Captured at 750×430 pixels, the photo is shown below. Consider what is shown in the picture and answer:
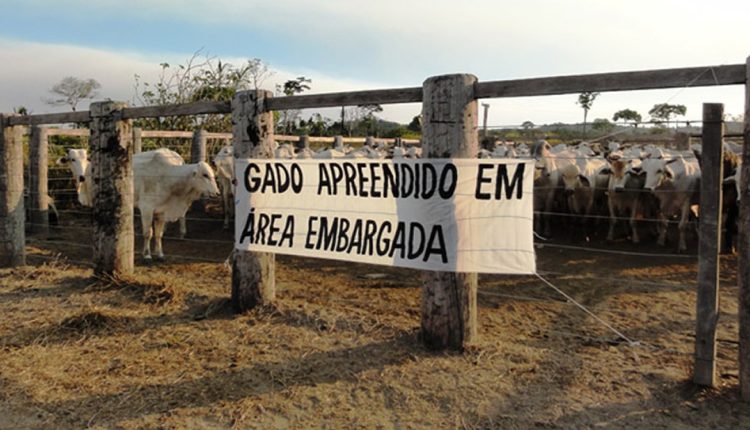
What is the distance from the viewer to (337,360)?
14.7 feet

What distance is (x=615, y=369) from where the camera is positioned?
4.25 meters

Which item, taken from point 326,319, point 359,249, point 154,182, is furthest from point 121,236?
point 359,249

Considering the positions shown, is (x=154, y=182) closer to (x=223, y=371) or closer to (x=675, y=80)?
(x=223, y=371)

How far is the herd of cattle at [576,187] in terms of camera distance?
9.16 metres

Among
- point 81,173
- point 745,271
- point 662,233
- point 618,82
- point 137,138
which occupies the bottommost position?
point 662,233

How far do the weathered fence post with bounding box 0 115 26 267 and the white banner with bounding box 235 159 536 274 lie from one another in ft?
13.7

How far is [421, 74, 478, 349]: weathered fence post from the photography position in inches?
175

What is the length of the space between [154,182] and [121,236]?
246 centimetres

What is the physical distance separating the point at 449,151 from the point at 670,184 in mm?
7398

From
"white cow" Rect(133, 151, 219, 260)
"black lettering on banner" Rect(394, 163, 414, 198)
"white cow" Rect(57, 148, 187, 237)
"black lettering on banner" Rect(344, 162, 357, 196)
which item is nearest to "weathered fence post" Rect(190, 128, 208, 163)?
"white cow" Rect(57, 148, 187, 237)

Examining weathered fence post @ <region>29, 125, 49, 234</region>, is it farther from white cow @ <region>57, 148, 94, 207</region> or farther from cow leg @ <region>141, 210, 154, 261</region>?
cow leg @ <region>141, 210, 154, 261</region>

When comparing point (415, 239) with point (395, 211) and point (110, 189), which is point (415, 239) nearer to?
point (395, 211)

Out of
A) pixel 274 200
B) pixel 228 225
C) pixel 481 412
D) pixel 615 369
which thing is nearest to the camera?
pixel 481 412

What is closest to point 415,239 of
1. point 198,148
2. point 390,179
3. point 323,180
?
point 390,179
